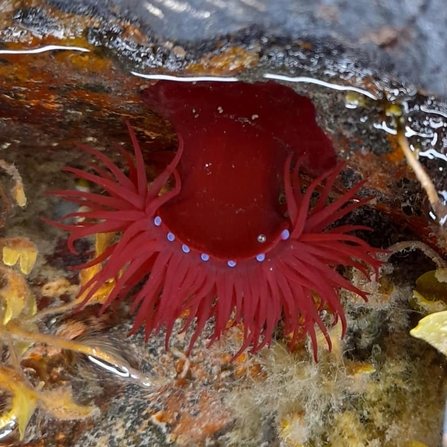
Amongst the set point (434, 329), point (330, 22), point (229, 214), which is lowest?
point (434, 329)

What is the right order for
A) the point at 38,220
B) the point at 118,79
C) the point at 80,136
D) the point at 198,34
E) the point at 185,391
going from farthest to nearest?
1. the point at 185,391
2. the point at 38,220
3. the point at 80,136
4. the point at 118,79
5. the point at 198,34

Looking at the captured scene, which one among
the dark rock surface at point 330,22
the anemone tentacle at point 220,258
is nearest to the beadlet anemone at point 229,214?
the anemone tentacle at point 220,258

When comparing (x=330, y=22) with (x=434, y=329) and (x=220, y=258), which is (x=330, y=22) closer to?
(x=220, y=258)

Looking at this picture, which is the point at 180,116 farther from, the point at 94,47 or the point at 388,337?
the point at 388,337

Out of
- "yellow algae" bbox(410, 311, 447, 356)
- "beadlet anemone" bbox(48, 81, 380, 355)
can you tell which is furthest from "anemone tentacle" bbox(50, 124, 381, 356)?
"yellow algae" bbox(410, 311, 447, 356)

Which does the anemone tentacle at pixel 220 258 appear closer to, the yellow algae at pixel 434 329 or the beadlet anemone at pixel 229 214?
the beadlet anemone at pixel 229 214

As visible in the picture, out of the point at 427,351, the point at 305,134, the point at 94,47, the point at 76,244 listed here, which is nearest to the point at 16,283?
the point at 76,244

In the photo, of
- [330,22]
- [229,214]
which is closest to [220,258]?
[229,214]

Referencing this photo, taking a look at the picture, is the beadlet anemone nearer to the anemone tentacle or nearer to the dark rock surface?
the anemone tentacle
